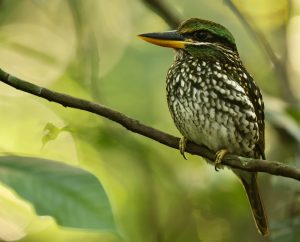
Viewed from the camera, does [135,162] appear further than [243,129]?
Yes

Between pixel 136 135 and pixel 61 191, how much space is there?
230 cm

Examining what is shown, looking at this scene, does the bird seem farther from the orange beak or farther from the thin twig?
the thin twig

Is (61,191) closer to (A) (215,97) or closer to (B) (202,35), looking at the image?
(A) (215,97)

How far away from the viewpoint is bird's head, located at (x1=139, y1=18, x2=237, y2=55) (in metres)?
3.41

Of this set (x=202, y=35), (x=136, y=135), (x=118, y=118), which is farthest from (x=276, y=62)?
(x=118, y=118)

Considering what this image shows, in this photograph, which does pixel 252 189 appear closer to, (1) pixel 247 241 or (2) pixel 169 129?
(1) pixel 247 241

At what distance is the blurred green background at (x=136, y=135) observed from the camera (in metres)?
3.37

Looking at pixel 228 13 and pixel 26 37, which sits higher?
pixel 228 13

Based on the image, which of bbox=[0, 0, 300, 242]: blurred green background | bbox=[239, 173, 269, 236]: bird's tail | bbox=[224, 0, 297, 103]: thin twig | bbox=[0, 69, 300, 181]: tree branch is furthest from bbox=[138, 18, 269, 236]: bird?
bbox=[0, 69, 300, 181]: tree branch

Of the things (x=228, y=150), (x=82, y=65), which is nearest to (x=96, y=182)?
(x=228, y=150)

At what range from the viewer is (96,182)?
1.59 metres

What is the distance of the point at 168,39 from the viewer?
130 inches

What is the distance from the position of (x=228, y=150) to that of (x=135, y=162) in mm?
532

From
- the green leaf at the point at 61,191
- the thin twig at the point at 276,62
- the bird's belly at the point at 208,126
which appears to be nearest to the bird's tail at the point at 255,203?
the bird's belly at the point at 208,126
